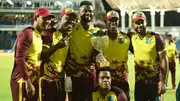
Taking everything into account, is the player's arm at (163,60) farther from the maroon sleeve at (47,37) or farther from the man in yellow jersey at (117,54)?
the maroon sleeve at (47,37)

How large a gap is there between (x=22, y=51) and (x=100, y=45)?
1.29m

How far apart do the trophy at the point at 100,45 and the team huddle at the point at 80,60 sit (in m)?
0.09

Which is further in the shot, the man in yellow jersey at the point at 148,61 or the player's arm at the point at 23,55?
the man in yellow jersey at the point at 148,61

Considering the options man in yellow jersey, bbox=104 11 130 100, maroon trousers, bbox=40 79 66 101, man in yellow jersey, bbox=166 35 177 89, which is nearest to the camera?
maroon trousers, bbox=40 79 66 101

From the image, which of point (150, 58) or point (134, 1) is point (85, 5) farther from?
point (134, 1)

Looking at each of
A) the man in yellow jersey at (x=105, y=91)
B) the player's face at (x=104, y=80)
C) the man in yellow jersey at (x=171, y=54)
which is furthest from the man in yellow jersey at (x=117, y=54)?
the man in yellow jersey at (x=171, y=54)

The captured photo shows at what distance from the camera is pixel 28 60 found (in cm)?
666

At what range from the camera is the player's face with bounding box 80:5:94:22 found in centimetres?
723

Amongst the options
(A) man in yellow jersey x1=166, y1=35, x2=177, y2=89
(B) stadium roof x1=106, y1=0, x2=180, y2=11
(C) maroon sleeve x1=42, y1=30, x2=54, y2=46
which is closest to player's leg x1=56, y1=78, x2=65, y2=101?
(C) maroon sleeve x1=42, y1=30, x2=54, y2=46

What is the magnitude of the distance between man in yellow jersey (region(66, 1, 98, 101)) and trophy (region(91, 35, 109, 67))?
188 millimetres

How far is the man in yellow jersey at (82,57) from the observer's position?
24.0ft

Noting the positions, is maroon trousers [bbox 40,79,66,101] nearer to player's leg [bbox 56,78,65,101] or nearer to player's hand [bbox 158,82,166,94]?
player's leg [bbox 56,78,65,101]

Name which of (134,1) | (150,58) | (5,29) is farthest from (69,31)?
(5,29)

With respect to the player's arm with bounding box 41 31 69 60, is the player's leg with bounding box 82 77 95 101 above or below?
below
